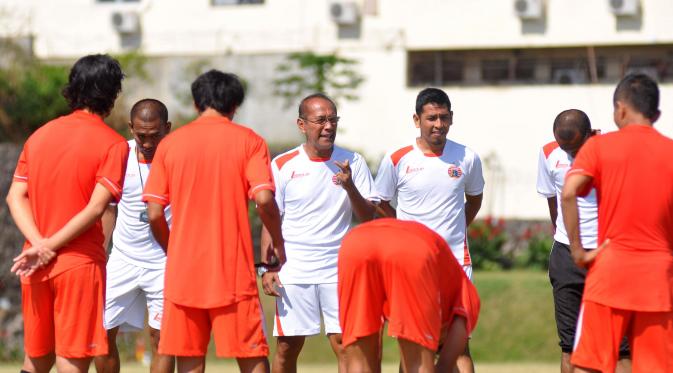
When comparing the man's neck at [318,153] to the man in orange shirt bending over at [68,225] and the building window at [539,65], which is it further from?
the building window at [539,65]

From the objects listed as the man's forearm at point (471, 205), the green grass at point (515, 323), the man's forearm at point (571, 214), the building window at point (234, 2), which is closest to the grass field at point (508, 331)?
the green grass at point (515, 323)

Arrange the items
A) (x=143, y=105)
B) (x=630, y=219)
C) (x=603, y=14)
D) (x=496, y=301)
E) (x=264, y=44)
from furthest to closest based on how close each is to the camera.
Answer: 1. (x=264, y=44)
2. (x=603, y=14)
3. (x=496, y=301)
4. (x=143, y=105)
5. (x=630, y=219)

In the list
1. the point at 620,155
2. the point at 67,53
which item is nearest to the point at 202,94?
the point at 620,155

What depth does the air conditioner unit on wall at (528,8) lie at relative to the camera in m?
25.6

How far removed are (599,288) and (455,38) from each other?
62.1 ft

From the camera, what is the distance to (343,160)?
33.8 feet

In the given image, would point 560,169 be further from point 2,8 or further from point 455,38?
point 2,8

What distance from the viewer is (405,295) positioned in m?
8.00

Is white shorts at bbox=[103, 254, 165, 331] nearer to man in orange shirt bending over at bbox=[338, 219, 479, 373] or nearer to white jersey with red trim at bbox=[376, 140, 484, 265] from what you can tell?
white jersey with red trim at bbox=[376, 140, 484, 265]

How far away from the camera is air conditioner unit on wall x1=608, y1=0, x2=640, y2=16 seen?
25.0 meters

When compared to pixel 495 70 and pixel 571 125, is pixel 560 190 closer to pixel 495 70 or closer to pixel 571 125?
pixel 571 125

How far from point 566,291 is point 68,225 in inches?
167

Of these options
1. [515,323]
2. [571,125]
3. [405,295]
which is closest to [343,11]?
[515,323]

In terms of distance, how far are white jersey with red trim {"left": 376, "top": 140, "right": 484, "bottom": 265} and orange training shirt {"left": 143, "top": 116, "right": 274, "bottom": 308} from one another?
A: 2.44 metres
